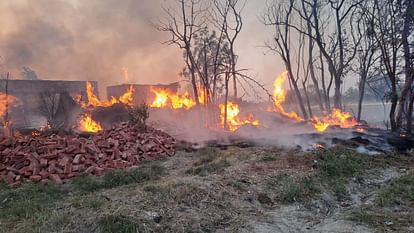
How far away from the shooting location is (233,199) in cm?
509

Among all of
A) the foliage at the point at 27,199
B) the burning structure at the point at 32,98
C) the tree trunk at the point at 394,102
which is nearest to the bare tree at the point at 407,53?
the tree trunk at the point at 394,102

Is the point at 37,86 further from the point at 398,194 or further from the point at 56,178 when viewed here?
the point at 398,194

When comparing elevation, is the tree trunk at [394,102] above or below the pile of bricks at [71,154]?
above

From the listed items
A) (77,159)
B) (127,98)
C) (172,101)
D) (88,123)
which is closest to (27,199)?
(77,159)

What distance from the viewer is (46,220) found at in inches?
162

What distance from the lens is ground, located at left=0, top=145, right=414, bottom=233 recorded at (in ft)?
13.5

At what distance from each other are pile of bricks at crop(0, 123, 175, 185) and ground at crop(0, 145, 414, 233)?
709 mm

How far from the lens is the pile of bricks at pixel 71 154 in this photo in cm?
709

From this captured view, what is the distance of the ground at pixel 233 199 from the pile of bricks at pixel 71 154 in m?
0.71

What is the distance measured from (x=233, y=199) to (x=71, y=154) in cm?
491

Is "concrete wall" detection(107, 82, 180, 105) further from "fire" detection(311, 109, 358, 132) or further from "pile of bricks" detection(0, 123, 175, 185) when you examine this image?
Result: "pile of bricks" detection(0, 123, 175, 185)

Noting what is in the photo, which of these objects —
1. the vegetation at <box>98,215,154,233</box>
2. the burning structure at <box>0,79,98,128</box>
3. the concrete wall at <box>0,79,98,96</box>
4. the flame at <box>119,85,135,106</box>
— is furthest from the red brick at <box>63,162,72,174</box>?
the concrete wall at <box>0,79,98,96</box>

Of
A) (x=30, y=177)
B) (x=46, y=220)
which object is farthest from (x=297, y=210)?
(x=30, y=177)

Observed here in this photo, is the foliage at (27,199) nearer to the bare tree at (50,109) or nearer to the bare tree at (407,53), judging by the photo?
the bare tree at (50,109)
